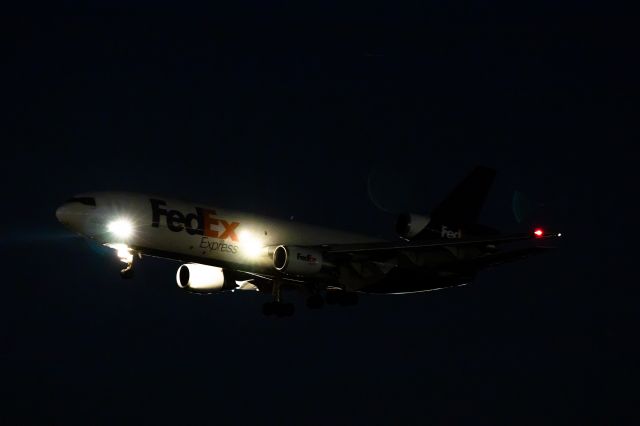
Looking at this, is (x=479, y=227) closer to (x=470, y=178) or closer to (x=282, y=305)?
(x=470, y=178)

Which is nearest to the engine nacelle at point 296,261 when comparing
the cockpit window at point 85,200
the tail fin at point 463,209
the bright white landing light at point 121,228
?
the bright white landing light at point 121,228

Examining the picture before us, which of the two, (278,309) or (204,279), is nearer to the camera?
(278,309)

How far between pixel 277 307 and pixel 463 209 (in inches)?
556

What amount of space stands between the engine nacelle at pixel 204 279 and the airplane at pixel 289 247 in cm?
6

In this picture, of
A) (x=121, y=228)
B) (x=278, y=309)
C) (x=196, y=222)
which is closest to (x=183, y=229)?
(x=196, y=222)

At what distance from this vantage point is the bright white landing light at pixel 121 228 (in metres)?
56.1

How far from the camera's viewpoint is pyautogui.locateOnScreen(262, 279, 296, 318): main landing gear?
2504 inches

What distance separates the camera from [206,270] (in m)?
65.6

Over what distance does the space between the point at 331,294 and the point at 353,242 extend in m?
3.34

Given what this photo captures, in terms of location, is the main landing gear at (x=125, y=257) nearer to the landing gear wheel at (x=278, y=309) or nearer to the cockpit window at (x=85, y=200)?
the cockpit window at (x=85, y=200)

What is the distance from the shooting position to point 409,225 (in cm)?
6600

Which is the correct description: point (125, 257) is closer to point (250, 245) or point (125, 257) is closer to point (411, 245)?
point (250, 245)

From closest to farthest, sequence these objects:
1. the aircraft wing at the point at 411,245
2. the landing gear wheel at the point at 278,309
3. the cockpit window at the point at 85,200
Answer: the cockpit window at the point at 85,200, the aircraft wing at the point at 411,245, the landing gear wheel at the point at 278,309

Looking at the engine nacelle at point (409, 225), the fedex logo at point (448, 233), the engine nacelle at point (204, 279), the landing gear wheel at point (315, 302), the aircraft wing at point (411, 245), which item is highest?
the fedex logo at point (448, 233)
